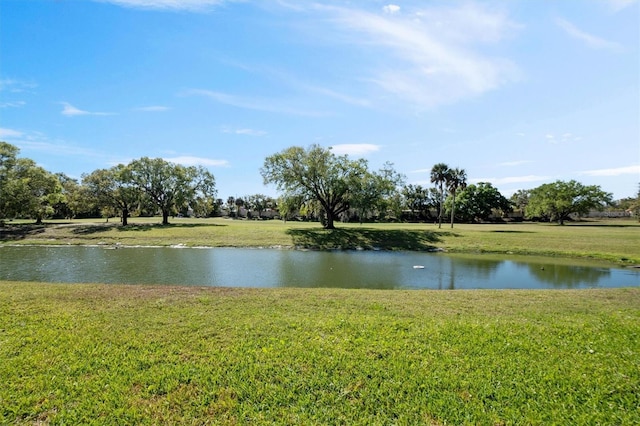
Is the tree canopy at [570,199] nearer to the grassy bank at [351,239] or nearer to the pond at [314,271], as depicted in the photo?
the grassy bank at [351,239]

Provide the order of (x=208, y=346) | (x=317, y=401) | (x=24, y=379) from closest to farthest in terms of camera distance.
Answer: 1. (x=317, y=401)
2. (x=24, y=379)
3. (x=208, y=346)

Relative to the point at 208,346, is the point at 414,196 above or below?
above

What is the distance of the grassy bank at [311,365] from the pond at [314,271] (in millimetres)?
7324

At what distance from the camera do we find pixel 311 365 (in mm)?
5098

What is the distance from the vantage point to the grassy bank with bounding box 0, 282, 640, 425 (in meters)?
4.09

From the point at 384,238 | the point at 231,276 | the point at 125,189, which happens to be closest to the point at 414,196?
the point at 384,238

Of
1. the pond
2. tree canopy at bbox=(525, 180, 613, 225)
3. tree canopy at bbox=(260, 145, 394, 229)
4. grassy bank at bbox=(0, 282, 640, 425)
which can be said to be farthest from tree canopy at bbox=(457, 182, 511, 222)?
grassy bank at bbox=(0, 282, 640, 425)

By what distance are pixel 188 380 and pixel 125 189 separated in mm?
51405

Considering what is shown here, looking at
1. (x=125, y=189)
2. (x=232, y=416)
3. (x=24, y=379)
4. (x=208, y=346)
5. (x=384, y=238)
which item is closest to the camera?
(x=232, y=416)

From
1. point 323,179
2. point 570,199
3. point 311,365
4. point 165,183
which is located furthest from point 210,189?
point 570,199

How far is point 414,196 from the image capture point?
299ft

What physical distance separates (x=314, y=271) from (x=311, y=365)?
13781 millimetres

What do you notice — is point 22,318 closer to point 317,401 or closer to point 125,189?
point 317,401

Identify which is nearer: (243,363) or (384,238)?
(243,363)
